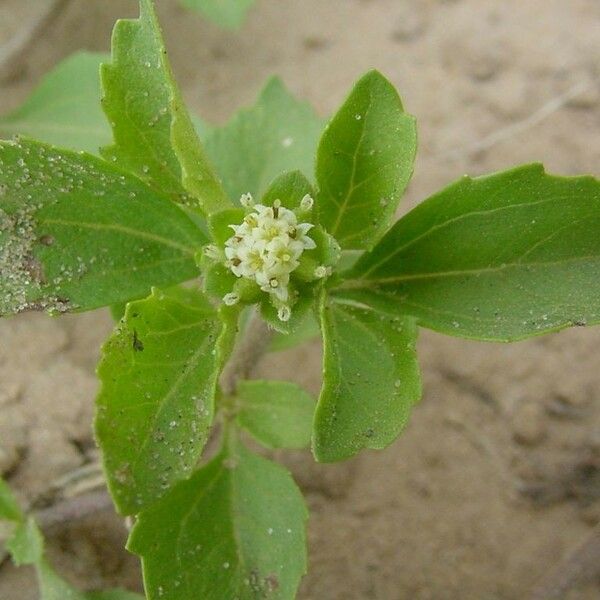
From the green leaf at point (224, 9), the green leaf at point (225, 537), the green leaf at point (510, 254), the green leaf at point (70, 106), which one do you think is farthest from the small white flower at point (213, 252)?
the green leaf at point (224, 9)

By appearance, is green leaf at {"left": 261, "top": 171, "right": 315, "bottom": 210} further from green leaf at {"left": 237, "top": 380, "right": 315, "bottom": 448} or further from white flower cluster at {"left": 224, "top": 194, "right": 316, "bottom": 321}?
green leaf at {"left": 237, "top": 380, "right": 315, "bottom": 448}

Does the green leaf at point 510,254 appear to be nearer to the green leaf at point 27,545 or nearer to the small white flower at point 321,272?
the small white flower at point 321,272

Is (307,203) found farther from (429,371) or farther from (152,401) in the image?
(429,371)

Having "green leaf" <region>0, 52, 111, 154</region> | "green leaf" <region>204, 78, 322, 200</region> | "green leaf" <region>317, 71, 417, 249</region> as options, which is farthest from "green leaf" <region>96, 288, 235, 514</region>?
"green leaf" <region>0, 52, 111, 154</region>

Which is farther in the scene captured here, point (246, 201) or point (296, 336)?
point (296, 336)

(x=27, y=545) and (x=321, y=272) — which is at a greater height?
(x=321, y=272)

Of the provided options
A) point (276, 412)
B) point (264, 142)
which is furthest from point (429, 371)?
point (264, 142)
